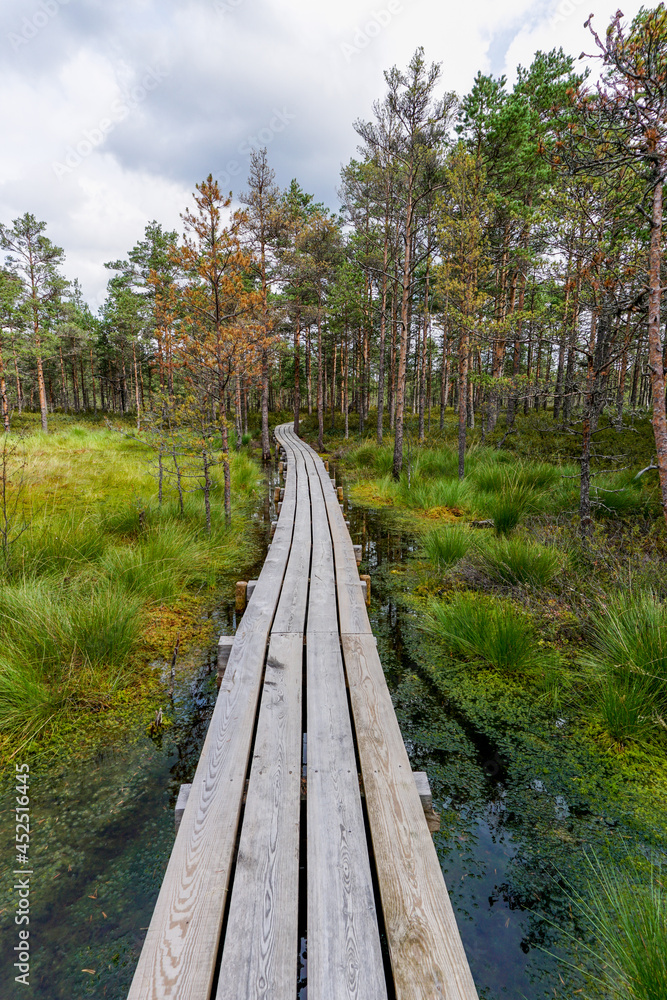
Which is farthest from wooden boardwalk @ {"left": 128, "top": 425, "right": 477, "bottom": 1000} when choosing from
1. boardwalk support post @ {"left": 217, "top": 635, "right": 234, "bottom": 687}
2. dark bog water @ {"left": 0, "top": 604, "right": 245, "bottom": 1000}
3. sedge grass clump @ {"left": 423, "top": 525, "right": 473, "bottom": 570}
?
sedge grass clump @ {"left": 423, "top": 525, "right": 473, "bottom": 570}

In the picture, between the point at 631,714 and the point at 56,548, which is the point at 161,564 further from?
the point at 631,714

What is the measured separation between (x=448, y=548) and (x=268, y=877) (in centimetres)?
540

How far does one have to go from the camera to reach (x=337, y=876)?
1.75 metres

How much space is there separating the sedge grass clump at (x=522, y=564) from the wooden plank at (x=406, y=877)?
3404 millimetres

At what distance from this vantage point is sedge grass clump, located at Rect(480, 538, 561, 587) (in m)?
5.38

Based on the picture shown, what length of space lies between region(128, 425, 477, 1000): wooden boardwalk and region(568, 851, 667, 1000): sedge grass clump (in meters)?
0.71

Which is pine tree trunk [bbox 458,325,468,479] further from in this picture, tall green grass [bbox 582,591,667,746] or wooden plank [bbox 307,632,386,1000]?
wooden plank [bbox 307,632,386,1000]

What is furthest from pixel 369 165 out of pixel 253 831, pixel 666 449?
pixel 253 831

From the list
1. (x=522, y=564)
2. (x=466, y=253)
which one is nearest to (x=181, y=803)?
(x=522, y=564)

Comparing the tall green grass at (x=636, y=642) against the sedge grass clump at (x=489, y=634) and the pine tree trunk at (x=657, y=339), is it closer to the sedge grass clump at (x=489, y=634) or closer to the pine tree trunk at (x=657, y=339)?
the sedge grass clump at (x=489, y=634)

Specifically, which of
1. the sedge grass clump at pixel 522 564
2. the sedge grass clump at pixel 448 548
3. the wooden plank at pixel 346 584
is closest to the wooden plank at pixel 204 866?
the wooden plank at pixel 346 584

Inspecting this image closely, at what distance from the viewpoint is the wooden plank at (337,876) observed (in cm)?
140

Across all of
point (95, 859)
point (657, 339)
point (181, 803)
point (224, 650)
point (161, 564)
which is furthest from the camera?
point (161, 564)

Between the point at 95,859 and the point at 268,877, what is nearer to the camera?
the point at 268,877
